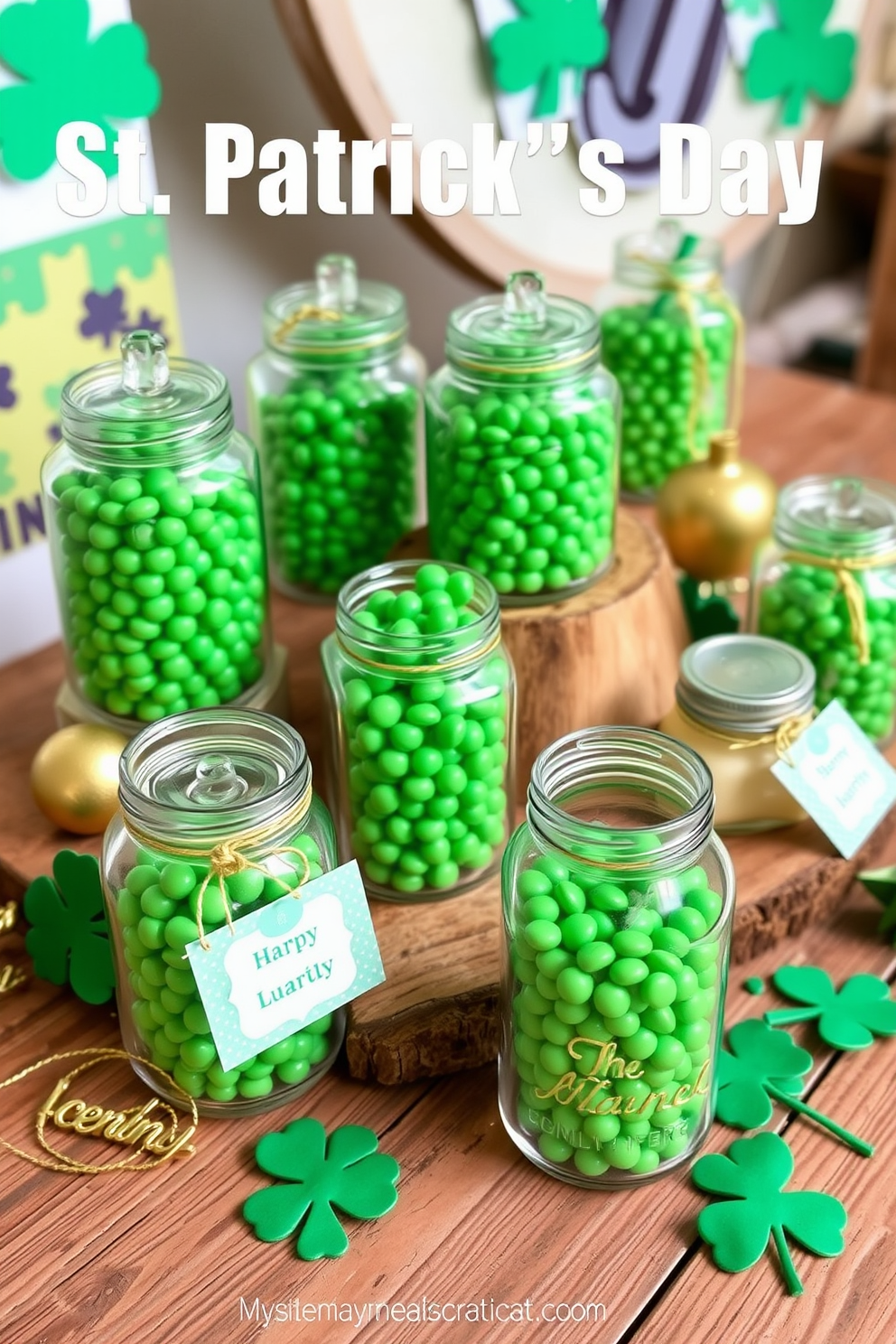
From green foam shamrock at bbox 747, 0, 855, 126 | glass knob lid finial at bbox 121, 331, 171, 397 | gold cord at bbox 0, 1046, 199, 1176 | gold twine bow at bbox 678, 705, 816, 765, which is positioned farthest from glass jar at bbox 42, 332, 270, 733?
green foam shamrock at bbox 747, 0, 855, 126

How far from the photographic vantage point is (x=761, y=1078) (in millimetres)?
845

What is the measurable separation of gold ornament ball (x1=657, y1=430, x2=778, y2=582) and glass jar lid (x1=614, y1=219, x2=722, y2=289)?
0.56ft

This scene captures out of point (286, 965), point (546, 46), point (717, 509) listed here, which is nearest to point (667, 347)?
point (717, 509)

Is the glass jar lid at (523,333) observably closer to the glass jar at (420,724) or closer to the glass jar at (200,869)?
the glass jar at (420,724)

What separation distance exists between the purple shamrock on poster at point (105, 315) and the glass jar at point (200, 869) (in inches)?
17.1

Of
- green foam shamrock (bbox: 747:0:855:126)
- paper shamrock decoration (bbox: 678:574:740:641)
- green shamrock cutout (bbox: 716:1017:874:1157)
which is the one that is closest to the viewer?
green shamrock cutout (bbox: 716:1017:874:1157)

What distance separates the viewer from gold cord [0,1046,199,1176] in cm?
80

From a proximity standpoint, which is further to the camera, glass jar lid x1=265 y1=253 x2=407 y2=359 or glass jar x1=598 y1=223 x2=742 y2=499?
glass jar x1=598 y1=223 x2=742 y2=499

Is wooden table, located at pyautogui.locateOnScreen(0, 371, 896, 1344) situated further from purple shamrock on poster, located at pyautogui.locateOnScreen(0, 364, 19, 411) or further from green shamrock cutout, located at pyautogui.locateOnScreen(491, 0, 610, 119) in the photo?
green shamrock cutout, located at pyautogui.locateOnScreen(491, 0, 610, 119)

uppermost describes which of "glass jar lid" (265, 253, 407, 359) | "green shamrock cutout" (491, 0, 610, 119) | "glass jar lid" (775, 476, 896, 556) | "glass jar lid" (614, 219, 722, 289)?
"green shamrock cutout" (491, 0, 610, 119)

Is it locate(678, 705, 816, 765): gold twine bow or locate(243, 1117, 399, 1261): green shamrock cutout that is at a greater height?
locate(678, 705, 816, 765): gold twine bow

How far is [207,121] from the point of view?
118 cm

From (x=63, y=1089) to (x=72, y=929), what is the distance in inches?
4.1

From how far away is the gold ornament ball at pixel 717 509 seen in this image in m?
1.21
